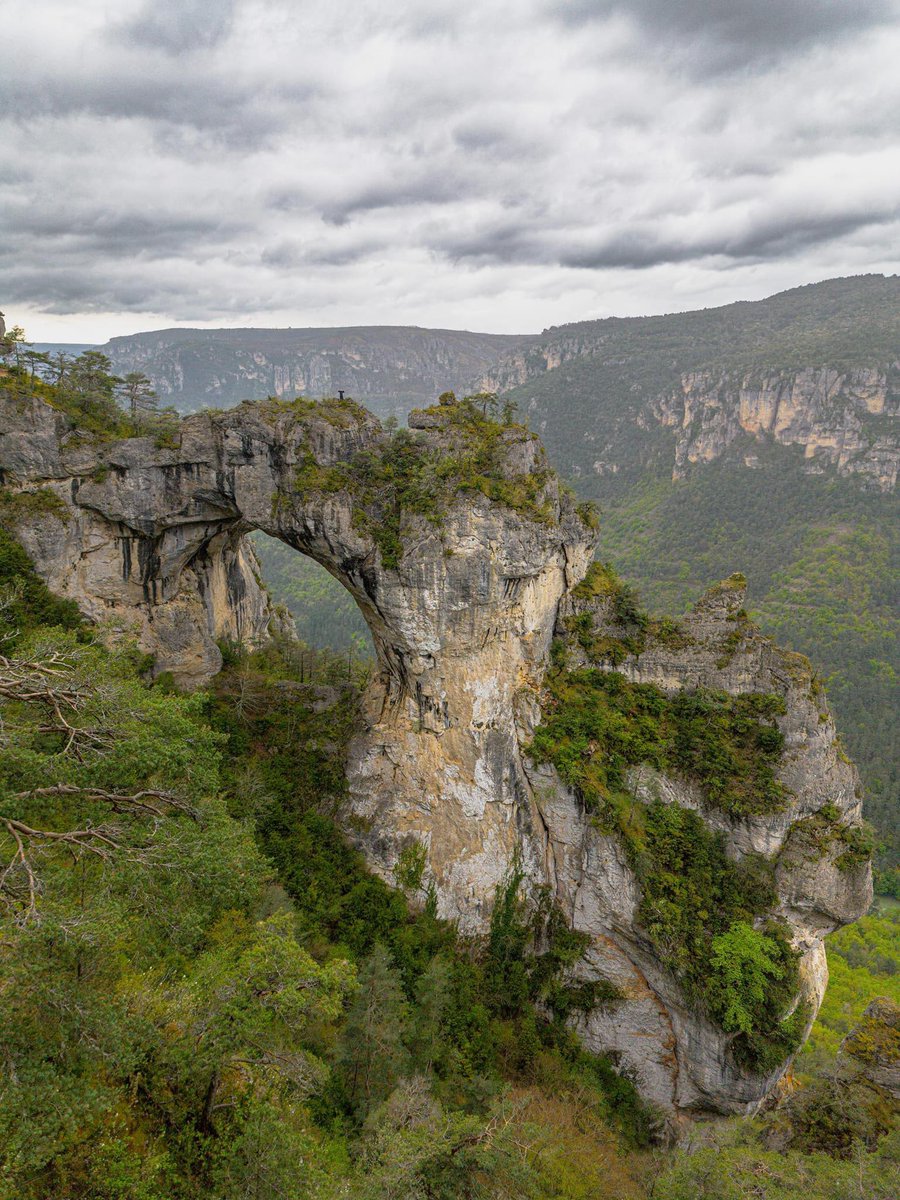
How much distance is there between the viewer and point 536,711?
21.5 meters

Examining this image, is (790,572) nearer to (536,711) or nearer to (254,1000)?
(536,711)

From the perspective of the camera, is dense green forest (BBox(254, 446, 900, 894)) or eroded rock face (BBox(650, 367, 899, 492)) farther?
eroded rock face (BBox(650, 367, 899, 492))

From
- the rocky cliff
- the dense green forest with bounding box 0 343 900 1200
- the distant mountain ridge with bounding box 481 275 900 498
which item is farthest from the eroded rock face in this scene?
the dense green forest with bounding box 0 343 900 1200

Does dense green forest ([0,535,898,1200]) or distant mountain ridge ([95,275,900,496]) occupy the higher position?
distant mountain ridge ([95,275,900,496])

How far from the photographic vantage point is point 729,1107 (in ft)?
62.1

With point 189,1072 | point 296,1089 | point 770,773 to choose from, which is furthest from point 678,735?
point 189,1072

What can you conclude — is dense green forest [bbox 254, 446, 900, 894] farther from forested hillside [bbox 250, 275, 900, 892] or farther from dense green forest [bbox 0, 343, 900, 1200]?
dense green forest [bbox 0, 343, 900, 1200]

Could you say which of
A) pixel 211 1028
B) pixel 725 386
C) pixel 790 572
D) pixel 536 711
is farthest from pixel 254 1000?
pixel 725 386

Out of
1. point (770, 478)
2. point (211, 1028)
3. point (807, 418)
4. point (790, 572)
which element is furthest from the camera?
point (770, 478)

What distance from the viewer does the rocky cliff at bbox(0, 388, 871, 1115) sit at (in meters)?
18.8

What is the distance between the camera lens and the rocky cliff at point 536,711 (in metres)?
18.8

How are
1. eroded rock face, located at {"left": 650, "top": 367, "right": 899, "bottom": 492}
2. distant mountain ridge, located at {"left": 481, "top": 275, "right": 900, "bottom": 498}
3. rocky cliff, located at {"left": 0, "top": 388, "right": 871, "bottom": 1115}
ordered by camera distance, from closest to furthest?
rocky cliff, located at {"left": 0, "top": 388, "right": 871, "bottom": 1115} → eroded rock face, located at {"left": 650, "top": 367, "right": 899, "bottom": 492} → distant mountain ridge, located at {"left": 481, "top": 275, "right": 900, "bottom": 498}

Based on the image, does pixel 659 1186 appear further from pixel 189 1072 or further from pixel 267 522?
pixel 267 522

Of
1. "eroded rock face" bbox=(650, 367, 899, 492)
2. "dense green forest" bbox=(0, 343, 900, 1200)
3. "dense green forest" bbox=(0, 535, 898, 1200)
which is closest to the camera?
"dense green forest" bbox=(0, 535, 898, 1200)
